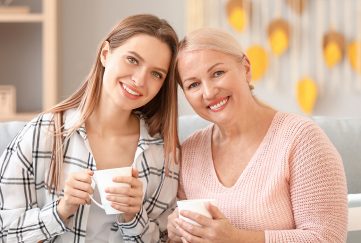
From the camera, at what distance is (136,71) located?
1.79 meters

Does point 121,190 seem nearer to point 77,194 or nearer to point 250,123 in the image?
point 77,194

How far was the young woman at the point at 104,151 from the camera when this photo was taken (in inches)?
→ 68.2

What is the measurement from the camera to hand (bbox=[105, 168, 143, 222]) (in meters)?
1.57

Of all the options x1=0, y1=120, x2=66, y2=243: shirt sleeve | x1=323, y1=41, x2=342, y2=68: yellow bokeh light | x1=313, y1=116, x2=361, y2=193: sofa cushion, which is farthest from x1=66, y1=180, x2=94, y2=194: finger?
x1=323, y1=41, x2=342, y2=68: yellow bokeh light

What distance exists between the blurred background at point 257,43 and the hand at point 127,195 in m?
1.75

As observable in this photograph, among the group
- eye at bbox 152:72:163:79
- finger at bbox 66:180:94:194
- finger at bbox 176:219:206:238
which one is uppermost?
eye at bbox 152:72:163:79

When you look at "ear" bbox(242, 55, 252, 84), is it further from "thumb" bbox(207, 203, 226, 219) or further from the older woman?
"thumb" bbox(207, 203, 226, 219)

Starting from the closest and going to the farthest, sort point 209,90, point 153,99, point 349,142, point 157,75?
point 209,90, point 157,75, point 153,99, point 349,142

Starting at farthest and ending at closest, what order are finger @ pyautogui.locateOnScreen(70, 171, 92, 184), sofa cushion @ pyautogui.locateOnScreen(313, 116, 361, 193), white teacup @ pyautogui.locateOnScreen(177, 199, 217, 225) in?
sofa cushion @ pyautogui.locateOnScreen(313, 116, 361, 193)
finger @ pyautogui.locateOnScreen(70, 171, 92, 184)
white teacup @ pyautogui.locateOnScreen(177, 199, 217, 225)

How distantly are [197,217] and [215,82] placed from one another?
38cm

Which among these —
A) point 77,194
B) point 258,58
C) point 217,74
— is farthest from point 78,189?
point 258,58

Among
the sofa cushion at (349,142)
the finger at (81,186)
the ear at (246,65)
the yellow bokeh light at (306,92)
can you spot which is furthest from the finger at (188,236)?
the yellow bokeh light at (306,92)

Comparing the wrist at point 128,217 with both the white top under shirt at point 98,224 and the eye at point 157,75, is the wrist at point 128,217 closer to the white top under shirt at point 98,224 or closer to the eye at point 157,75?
the white top under shirt at point 98,224

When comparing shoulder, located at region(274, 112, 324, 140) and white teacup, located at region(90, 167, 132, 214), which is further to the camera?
shoulder, located at region(274, 112, 324, 140)
